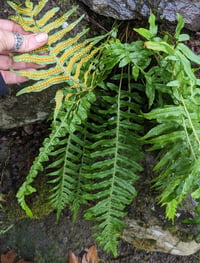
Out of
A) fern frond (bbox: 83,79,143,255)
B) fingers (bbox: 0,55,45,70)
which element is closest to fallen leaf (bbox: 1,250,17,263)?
fern frond (bbox: 83,79,143,255)

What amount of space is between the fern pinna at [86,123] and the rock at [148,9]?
283 millimetres

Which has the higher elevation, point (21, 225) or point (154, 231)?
point (154, 231)

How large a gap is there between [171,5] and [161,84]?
0.63 meters

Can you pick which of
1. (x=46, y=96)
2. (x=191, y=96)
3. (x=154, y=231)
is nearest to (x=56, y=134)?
(x=46, y=96)

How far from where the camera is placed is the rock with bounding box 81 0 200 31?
2.34 meters

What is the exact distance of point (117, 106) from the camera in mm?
2420

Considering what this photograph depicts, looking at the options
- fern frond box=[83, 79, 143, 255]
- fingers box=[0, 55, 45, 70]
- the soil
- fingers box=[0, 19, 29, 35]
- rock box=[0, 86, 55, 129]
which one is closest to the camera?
fingers box=[0, 19, 29, 35]

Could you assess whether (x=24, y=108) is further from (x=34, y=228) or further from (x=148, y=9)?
(x=34, y=228)

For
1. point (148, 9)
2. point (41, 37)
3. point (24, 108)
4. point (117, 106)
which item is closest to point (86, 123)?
point (117, 106)

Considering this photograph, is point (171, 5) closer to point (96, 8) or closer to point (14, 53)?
point (96, 8)

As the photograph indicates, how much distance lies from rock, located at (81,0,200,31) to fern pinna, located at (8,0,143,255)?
0.93 ft

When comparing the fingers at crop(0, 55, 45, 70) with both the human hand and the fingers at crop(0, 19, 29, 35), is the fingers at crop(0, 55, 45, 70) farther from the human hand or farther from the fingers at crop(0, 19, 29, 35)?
the fingers at crop(0, 19, 29, 35)

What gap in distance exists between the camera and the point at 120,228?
2.63 metres

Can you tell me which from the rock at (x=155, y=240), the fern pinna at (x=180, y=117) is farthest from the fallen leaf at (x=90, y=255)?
the fern pinna at (x=180, y=117)
